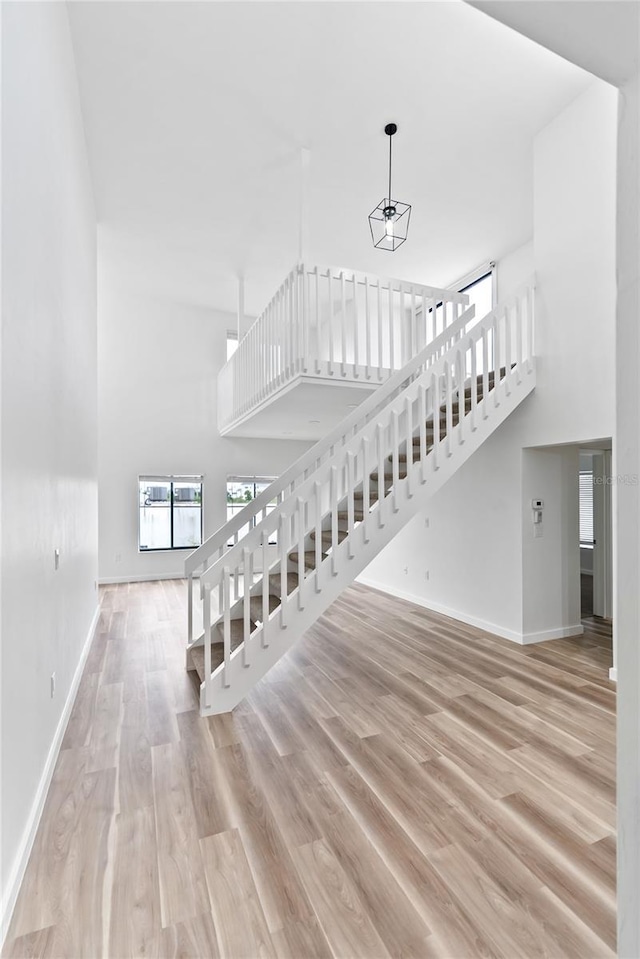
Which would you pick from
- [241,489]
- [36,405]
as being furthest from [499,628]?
[241,489]

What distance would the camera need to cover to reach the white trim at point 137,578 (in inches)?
293

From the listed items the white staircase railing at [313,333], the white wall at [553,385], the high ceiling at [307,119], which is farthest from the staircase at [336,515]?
the high ceiling at [307,119]

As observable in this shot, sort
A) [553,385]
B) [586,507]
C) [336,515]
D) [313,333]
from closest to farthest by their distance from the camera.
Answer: [336,515] → [553,385] → [313,333] → [586,507]

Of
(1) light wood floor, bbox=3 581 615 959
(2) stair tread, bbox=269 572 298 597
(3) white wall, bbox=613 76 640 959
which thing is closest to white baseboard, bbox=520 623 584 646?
(1) light wood floor, bbox=3 581 615 959

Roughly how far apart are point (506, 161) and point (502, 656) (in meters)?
4.66

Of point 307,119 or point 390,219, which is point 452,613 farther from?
point 307,119

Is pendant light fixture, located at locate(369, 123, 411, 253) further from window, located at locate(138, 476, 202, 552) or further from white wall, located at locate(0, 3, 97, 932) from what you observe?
window, located at locate(138, 476, 202, 552)

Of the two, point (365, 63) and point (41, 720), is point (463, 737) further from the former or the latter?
point (365, 63)

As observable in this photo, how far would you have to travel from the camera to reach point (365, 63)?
11.3ft

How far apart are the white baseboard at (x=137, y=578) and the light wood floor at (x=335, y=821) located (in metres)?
4.28

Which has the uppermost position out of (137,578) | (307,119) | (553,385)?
(307,119)

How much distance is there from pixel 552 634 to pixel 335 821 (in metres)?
3.22

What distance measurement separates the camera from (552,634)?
4375mm

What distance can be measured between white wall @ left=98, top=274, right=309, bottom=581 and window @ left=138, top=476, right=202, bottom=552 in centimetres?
12
